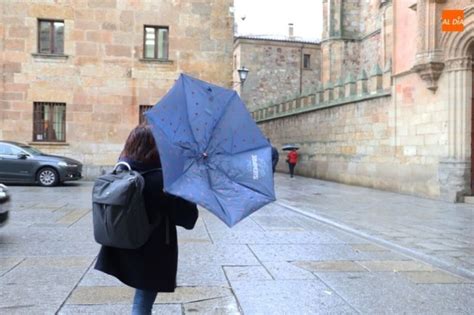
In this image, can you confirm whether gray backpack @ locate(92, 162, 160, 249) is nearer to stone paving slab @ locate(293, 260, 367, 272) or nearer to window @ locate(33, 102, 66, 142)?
stone paving slab @ locate(293, 260, 367, 272)

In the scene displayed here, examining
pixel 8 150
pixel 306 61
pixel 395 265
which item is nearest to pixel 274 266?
pixel 395 265

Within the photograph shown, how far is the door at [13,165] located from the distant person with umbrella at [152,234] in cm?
1610

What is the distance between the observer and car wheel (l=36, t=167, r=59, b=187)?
60.3 ft

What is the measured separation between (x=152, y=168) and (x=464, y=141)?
13306 mm

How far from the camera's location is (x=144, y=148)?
3.18 metres

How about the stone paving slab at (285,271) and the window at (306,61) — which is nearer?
the stone paving slab at (285,271)

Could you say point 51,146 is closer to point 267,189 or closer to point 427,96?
point 427,96

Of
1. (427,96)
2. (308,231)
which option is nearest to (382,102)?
(427,96)

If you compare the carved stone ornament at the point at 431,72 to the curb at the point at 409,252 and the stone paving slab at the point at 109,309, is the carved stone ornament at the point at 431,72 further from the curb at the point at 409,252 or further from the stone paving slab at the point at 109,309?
the stone paving slab at the point at 109,309

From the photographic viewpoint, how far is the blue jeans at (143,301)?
11.1ft

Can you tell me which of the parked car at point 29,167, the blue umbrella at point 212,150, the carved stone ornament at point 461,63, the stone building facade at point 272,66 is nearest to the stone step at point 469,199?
the carved stone ornament at point 461,63

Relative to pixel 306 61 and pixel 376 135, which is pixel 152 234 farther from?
pixel 306 61

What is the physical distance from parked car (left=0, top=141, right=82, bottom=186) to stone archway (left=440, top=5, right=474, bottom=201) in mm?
12189

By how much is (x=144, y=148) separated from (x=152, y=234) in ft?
1.67
